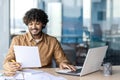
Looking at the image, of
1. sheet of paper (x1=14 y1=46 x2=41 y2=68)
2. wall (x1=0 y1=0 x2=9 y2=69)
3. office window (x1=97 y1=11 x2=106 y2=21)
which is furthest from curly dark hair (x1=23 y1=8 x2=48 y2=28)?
office window (x1=97 y1=11 x2=106 y2=21)

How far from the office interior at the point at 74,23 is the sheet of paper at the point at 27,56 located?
249 centimetres

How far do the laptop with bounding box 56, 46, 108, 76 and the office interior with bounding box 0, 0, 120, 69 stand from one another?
2.56 meters

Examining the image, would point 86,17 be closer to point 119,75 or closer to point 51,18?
point 51,18

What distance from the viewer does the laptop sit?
7.60 feet

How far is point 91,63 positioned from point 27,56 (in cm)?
54

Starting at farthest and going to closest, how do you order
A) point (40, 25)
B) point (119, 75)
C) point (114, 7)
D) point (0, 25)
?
1. point (114, 7)
2. point (0, 25)
3. point (40, 25)
4. point (119, 75)

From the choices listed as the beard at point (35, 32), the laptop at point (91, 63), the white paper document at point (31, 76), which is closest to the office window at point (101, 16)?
the beard at point (35, 32)

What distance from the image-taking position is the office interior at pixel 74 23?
4996mm

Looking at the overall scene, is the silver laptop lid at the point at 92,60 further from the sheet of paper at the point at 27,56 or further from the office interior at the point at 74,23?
the office interior at the point at 74,23

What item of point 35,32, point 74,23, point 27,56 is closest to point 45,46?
point 35,32

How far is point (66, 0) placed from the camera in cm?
514

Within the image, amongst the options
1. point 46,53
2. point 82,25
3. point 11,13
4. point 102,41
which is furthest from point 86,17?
point 46,53

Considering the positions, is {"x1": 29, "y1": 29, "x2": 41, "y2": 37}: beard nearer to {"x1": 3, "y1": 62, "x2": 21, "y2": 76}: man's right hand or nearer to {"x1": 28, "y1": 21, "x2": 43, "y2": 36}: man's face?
{"x1": 28, "y1": 21, "x2": 43, "y2": 36}: man's face

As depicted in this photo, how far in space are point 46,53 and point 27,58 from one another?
0.53 meters
